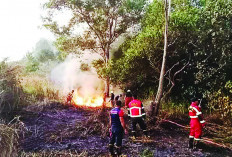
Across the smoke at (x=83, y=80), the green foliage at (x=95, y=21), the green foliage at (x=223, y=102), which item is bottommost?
the green foliage at (x=223, y=102)

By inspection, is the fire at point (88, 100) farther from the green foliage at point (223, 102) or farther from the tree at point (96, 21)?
the green foliage at point (223, 102)

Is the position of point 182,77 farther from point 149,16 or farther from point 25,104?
point 25,104

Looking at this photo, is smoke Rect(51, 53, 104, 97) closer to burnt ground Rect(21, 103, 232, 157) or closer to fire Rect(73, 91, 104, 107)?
fire Rect(73, 91, 104, 107)

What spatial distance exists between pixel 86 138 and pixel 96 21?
11099mm

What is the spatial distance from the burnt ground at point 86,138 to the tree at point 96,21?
7172mm

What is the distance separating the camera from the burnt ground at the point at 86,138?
8289 mm

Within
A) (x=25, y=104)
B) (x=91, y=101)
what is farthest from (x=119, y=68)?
(x=25, y=104)

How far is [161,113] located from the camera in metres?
12.2

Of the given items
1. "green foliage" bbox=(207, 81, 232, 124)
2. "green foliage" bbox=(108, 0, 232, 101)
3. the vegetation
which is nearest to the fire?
A: the vegetation

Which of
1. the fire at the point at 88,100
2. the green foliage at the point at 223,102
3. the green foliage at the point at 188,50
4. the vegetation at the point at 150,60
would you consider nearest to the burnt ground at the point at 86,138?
the vegetation at the point at 150,60

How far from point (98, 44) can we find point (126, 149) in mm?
12651

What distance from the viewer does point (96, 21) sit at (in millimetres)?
18375

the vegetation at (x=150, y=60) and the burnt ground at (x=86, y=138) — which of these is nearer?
the burnt ground at (x=86, y=138)

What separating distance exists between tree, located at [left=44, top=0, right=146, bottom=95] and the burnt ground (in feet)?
23.5
